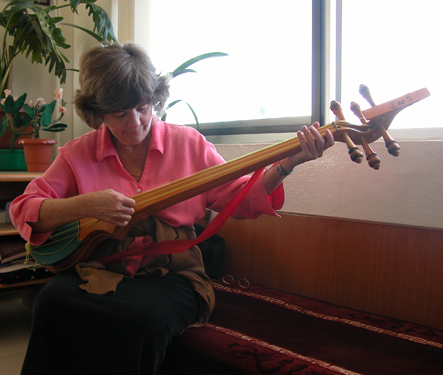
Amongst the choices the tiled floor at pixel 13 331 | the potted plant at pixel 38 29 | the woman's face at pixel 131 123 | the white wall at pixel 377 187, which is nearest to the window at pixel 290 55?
the white wall at pixel 377 187

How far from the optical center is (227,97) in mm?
2432

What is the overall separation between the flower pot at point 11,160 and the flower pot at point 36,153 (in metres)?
0.15

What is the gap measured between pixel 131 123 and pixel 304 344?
0.84 m

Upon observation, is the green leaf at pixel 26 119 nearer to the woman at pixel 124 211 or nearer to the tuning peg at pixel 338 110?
the woman at pixel 124 211

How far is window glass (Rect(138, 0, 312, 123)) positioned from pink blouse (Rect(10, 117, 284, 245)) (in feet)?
1.35

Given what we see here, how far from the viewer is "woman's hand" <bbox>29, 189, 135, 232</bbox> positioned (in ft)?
3.68

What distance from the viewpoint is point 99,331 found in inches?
42.4

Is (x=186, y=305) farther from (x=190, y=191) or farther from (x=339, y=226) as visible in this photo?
(x=339, y=226)

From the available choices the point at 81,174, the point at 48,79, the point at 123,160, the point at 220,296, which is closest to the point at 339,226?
the point at 220,296

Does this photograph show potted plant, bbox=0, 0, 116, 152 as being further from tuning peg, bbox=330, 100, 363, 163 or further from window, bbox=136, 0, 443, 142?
tuning peg, bbox=330, 100, 363, 163

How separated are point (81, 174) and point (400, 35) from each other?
1354 mm

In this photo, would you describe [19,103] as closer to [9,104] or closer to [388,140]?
[9,104]

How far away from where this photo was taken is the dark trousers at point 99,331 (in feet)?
3.43

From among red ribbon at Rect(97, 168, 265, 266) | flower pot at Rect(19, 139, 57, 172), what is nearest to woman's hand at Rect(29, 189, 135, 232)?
red ribbon at Rect(97, 168, 265, 266)
